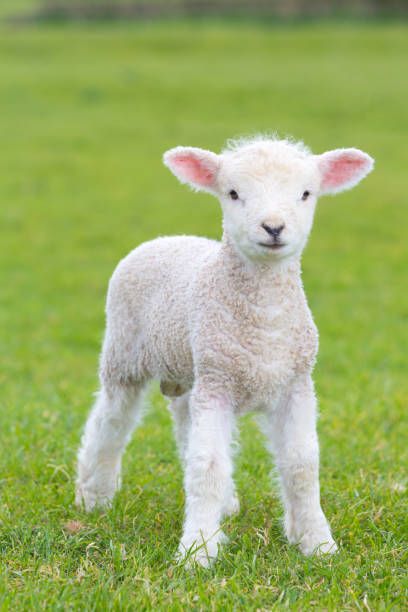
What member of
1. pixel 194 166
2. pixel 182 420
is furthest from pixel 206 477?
pixel 194 166

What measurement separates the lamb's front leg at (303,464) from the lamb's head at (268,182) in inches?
25.6

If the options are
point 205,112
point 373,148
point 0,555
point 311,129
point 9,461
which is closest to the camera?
point 0,555

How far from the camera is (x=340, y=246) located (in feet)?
50.5

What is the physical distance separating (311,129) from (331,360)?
1349 cm

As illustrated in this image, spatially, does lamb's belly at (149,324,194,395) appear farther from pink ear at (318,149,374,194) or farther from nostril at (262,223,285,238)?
pink ear at (318,149,374,194)

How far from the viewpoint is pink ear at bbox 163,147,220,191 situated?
14.2 ft

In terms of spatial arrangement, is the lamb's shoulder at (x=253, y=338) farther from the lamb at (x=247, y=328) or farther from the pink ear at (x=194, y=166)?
the pink ear at (x=194, y=166)

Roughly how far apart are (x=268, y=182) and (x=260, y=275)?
1.44 feet

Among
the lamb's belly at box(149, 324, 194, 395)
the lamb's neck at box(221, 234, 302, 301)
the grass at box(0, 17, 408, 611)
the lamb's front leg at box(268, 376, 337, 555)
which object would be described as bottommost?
the grass at box(0, 17, 408, 611)

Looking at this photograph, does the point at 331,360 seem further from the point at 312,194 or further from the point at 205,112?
the point at 205,112

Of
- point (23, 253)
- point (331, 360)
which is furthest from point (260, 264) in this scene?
point (23, 253)

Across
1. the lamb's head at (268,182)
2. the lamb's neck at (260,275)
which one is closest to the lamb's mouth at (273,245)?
the lamb's head at (268,182)

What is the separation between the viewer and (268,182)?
4039mm

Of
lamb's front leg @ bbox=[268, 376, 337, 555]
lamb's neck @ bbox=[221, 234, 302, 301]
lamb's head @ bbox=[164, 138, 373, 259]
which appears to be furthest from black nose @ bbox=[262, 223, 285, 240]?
lamb's front leg @ bbox=[268, 376, 337, 555]
